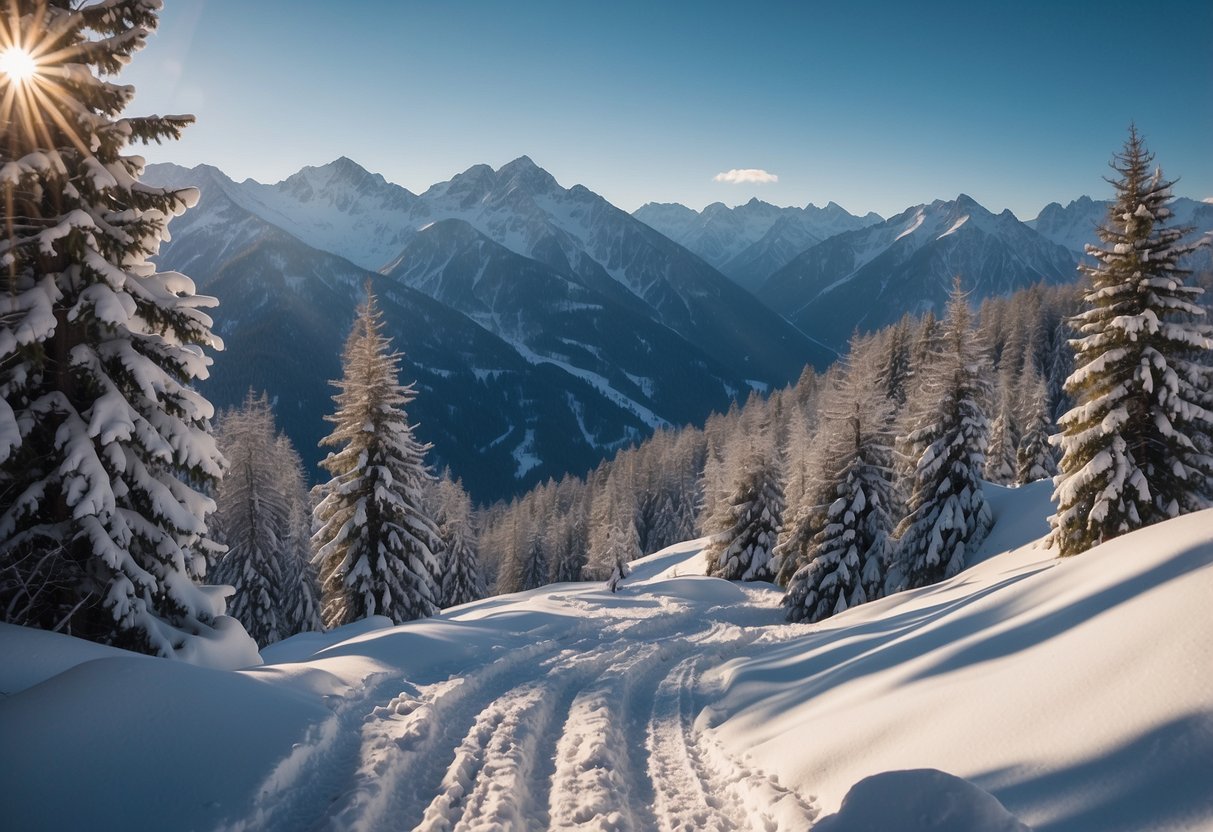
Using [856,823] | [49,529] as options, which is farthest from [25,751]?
[856,823]

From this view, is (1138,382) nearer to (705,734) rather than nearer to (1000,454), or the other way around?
(705,734)

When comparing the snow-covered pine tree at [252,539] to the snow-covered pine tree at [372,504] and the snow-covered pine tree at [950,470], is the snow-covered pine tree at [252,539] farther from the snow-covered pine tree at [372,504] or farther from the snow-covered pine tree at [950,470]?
the snow-covered pine tree at [950,470]

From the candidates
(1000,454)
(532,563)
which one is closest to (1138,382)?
(1000,454)

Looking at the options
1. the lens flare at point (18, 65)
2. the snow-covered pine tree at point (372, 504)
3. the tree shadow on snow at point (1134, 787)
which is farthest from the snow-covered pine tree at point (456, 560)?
the tree shadow on snow at point (1134, 787)

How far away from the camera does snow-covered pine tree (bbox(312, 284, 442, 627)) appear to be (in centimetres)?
2103

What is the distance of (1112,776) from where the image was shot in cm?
456

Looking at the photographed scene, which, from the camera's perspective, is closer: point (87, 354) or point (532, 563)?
point (87, 354)

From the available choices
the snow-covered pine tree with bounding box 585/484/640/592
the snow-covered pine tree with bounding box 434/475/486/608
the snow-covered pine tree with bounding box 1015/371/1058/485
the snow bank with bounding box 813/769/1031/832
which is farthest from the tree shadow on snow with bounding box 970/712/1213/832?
the snow-covered pine tree with bounding box 1015/371/1058/485

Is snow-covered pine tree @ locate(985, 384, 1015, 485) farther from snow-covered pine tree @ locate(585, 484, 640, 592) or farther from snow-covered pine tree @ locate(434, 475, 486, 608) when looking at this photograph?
snow-covered pine tree @ locate(434, 475, 486, 608)

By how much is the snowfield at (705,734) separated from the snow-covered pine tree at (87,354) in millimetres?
1007

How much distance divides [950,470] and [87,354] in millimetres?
28446

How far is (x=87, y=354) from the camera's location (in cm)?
808

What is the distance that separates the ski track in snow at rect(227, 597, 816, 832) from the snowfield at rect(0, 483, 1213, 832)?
0.12ft

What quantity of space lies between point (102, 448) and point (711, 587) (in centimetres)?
2693
